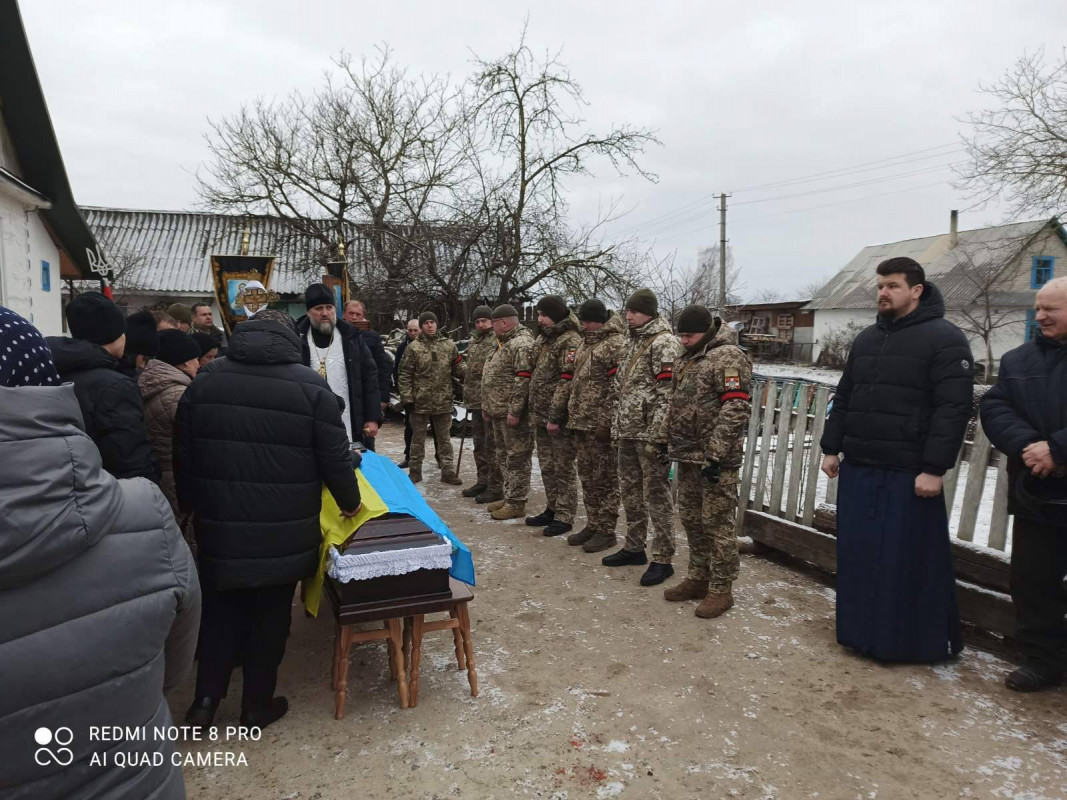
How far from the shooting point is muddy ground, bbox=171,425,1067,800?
2805mm

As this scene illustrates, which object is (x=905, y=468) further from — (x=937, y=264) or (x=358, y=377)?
(x=937, y=264)

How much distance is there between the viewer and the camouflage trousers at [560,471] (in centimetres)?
642

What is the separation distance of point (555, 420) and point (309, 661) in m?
3.09

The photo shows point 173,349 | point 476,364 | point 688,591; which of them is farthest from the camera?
point 476,364

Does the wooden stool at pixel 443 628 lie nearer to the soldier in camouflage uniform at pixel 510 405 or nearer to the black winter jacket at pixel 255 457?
the black winter jacket at pixel 255 457

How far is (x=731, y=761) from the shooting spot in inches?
116

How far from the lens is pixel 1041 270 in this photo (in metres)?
30.0

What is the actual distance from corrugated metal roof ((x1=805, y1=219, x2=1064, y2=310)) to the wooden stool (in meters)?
30.3

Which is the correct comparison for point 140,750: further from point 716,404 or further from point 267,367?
point 716,404

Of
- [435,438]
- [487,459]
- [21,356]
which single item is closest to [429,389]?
[435,438]

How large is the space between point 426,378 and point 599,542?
3.51m

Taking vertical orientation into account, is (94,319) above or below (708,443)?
above

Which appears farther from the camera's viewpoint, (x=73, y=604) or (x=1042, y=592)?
(x=1042, y=592)

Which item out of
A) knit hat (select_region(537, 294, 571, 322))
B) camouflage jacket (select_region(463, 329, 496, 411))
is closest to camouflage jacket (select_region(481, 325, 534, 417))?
camouflage jacket (select_region(463, 329, 496, 411))
